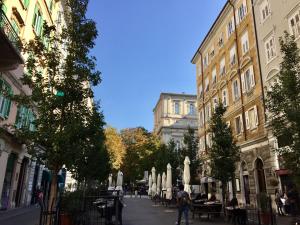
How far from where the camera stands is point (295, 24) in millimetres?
19453

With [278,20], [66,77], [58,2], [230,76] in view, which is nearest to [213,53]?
[230,76]

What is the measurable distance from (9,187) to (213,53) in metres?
25.5

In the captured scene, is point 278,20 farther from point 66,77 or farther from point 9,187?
point 9,187

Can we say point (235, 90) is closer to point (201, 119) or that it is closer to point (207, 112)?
point (207, 112)

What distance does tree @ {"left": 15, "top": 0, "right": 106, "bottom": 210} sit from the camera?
9.35 metres

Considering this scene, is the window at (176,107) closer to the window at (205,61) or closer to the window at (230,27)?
the window at (205,61)

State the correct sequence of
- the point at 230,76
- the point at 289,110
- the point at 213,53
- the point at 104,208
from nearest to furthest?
the point at 289,110 → the point at 104,208 → the point at 230,76 → the point at 213,53

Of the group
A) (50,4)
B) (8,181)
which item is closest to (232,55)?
(50,4)

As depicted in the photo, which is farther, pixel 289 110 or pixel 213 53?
pixel 213 53

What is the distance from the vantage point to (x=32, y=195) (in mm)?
27031

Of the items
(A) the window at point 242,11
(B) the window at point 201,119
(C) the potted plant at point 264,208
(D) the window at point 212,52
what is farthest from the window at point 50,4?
(C) the potted plant at point 264,208

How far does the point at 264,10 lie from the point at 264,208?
56.9ft

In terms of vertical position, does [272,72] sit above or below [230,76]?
below

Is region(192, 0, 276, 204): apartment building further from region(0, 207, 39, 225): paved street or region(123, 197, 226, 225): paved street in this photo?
region(0, 207, 39, 225): paved street
